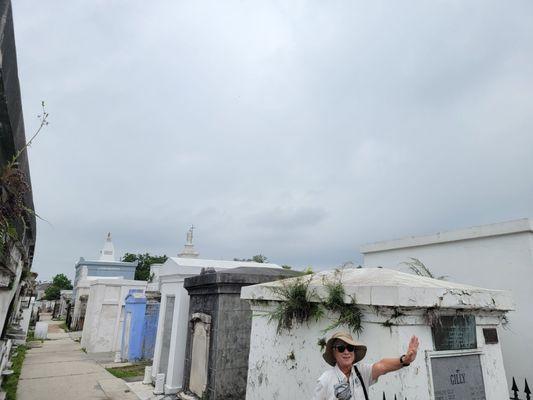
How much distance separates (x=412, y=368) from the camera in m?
3.17

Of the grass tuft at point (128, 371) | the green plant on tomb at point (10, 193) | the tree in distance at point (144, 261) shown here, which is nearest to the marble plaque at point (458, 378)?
the green plant on tomb at point (10, 193)

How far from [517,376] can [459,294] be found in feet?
10.1

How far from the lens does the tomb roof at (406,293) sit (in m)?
3.27

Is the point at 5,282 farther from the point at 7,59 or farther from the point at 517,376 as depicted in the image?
the point at 517,376

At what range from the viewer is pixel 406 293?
3.25 meters

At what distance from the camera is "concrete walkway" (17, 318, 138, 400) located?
8.61m

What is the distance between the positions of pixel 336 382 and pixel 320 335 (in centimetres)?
159

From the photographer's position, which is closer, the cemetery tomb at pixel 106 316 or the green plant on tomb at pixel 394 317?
the green plant on tomb at pixel 394 317

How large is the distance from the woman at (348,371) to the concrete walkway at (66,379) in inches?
296

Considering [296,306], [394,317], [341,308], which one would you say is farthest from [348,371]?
[296,306]

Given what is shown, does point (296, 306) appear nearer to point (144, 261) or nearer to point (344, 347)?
point (344, 347)

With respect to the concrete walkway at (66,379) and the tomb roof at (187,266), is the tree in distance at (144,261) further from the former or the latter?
the tomb roof at (187,266)

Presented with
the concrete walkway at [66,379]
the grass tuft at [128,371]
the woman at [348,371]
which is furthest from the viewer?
the grass tuft at [128,371]

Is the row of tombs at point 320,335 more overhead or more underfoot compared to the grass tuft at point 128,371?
more overhead
